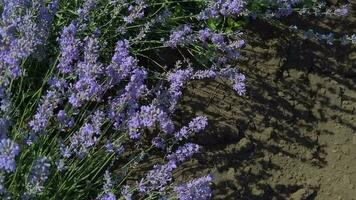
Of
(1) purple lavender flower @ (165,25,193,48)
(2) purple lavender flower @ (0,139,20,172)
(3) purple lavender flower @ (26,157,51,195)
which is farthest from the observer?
(1) purple lavender flower @ (165,25,193,48)

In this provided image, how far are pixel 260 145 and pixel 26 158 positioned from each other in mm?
1337

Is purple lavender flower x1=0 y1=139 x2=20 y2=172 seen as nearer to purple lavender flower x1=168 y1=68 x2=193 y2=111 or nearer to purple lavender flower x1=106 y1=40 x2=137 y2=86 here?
purple lavender flower x1=106 y1=40 x2=137 y2=86

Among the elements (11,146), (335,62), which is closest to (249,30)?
(335,62)

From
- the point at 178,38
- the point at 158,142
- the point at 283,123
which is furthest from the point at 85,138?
the point at 283,123

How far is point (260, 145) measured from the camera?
338 centimetres

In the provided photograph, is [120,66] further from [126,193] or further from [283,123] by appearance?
[283,123]

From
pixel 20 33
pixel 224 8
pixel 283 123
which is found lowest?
pixel 283 123

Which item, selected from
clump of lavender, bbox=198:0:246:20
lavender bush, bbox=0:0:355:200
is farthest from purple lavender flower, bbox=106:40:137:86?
clump of lavender, bbox=198:0:246:20

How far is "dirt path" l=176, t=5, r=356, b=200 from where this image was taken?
328 centimetres

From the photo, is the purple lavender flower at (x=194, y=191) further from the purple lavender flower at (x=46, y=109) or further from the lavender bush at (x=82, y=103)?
the purple lavender flower at (x=46, y=109)

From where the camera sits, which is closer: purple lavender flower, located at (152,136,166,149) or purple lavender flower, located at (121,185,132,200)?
purple lavender flower, located at (121,185,132,200)

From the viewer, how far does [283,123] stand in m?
3.49

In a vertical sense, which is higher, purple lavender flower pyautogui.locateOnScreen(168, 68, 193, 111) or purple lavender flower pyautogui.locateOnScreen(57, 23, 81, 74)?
purple lavender flower pyautogui.locateOnScreen(57, 23, 81, 74)

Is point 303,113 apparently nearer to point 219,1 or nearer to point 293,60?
point 293,60
